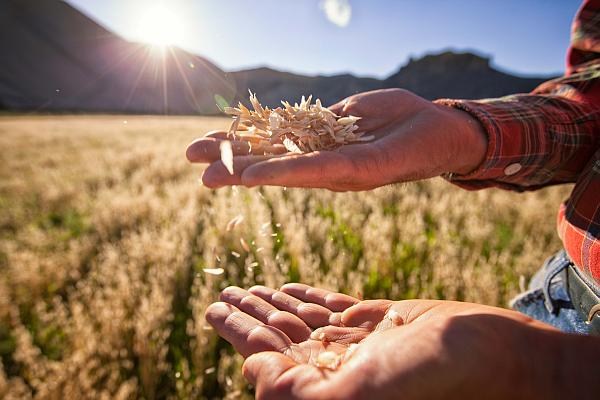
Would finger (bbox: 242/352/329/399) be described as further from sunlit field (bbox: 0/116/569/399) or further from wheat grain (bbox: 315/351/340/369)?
sunlit field (bbox: 0/116/569/399)

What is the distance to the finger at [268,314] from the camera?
130 cm

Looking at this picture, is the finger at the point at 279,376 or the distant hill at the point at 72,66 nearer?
the finger at the point at 279,376

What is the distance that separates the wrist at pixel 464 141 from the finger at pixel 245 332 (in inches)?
46.3

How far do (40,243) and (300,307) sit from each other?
11.2ft

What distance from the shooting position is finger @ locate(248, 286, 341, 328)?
1.36m

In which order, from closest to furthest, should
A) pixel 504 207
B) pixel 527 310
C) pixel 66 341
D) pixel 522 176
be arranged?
pixel 527 310, pixel 522 176, pixel 66 341, pixel 504 207

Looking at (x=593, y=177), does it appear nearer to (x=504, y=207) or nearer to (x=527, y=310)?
(x=527, y=310)

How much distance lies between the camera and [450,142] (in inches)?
64.6

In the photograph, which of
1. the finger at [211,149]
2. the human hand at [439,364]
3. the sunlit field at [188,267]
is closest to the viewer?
the human hand at [439,364]

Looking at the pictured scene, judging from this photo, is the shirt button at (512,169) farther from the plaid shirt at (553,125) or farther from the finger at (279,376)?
the finger at (279,376)

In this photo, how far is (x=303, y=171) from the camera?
1278 mm

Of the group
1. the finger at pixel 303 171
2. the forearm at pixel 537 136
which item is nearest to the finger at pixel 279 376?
the finger at pixel 303 171

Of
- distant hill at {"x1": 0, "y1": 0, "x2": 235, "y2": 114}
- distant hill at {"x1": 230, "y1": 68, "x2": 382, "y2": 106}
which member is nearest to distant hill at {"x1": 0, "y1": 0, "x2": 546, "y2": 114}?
distant hill at {"x1": 0, "y1": 0, "x2": 235, "y2": 114}

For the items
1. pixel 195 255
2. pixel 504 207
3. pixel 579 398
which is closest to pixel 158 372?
pixel 195 255
